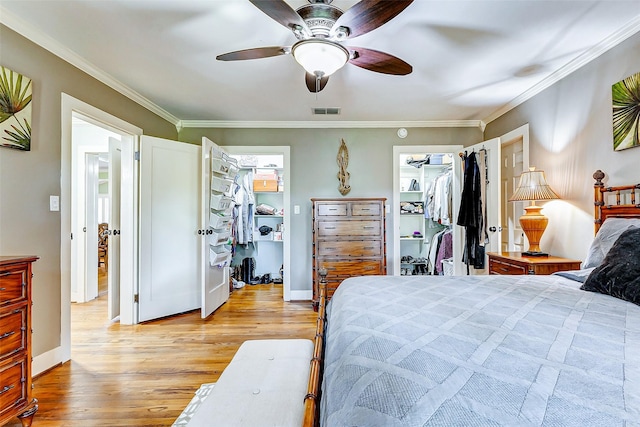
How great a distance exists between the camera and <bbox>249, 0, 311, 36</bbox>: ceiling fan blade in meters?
1.27

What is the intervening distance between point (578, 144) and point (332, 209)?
2.27m

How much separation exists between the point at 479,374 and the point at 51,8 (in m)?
2.79

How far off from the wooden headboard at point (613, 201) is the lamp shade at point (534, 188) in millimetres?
311

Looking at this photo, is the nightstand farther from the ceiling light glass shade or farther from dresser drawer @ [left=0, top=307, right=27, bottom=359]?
dresser drawer @ [left=0, top=307, right=27, bottom=359]

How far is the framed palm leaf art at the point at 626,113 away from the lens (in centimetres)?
185

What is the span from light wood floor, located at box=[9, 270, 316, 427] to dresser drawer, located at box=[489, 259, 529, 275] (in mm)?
1830

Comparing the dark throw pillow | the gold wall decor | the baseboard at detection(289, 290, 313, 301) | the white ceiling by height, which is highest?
the white ceiling

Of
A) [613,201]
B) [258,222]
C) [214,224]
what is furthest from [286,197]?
[613,201]

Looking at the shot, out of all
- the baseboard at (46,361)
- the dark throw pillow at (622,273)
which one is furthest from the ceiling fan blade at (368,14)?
the baseboard at (46,361)

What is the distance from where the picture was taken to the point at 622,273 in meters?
1.33

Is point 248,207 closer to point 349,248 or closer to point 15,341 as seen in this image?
point 349,248

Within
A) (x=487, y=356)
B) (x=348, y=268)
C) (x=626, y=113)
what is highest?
(x=626, y=113)

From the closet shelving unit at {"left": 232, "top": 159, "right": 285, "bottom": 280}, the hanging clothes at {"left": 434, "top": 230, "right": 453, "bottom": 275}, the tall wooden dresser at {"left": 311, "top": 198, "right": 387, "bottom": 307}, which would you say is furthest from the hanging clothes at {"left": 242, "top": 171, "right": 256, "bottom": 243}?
the hanging clothes at {"left": 434, "top": 230, "right": 453, "bottom": 275}

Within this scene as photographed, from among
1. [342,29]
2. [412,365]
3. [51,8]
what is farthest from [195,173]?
[412,365]
